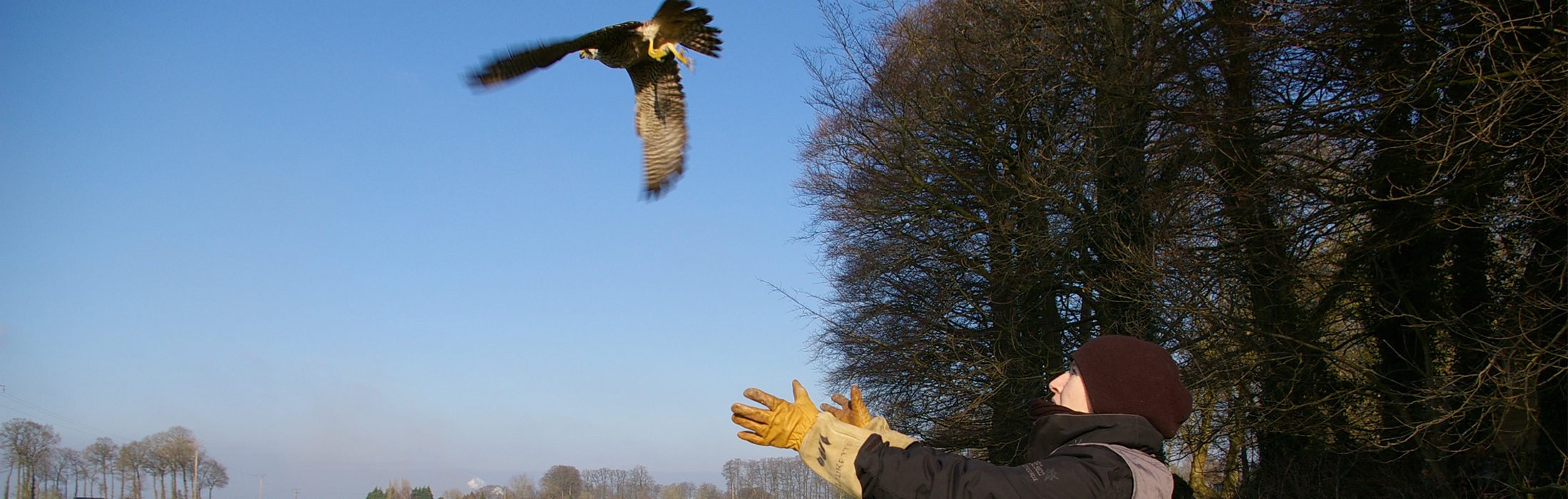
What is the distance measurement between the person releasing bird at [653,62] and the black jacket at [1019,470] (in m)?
3.19

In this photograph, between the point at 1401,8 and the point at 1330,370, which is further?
the point at 1330,370

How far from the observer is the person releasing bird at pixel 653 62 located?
4762 mm

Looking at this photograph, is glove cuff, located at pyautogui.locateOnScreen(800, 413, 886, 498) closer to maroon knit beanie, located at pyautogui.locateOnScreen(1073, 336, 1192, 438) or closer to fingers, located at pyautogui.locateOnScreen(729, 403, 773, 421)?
fingers, located at pyautogui.locateOnScreen(729, 403, 773, 421)

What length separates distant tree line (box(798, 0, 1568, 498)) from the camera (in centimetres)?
877

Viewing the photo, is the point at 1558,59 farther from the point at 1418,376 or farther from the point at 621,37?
the point at 621,37

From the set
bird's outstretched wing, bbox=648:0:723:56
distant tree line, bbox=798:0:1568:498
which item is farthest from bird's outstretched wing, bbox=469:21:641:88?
distant tree line, bbox=798:0:1568:498

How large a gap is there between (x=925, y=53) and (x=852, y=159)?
7.75ft

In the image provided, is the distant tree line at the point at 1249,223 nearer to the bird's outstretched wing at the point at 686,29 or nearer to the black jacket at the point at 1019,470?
the bird's outstretched wing at the point at 686,29

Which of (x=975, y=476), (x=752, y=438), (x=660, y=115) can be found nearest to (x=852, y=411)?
(x=752, y=438)

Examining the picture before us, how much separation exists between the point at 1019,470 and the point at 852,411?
21.8 inches

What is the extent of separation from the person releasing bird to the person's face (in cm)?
316

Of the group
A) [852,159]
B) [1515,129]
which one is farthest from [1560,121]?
[852,159]

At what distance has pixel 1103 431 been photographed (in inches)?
90.5

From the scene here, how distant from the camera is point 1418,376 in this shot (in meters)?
10.8
